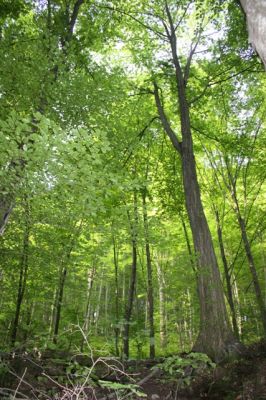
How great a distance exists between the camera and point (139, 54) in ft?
31.4

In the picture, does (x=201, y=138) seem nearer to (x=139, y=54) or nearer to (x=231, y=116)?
(x=231, y=116)

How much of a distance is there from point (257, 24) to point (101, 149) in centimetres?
191

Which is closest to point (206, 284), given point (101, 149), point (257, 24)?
point (101, 149)

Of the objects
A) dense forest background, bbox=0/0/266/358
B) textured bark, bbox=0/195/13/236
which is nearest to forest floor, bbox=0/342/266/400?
dense forest background, bbox=0/0/266/358

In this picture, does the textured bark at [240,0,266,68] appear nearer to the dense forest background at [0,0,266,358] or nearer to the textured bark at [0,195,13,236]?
the dense forest background at [0,0,266,358]

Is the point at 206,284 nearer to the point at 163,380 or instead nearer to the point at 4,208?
the point at 163,380

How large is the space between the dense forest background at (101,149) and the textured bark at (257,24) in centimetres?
171

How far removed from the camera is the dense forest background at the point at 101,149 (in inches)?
133

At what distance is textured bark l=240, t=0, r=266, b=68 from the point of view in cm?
166

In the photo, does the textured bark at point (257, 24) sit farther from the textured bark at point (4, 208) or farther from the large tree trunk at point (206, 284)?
the large tree trunk at point (206, 284)

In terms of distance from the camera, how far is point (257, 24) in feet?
5.70

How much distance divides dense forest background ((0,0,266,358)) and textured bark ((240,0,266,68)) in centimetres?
171

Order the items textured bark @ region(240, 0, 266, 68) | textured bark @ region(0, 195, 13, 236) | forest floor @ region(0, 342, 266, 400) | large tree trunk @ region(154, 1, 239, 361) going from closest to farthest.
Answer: textured bark @ region(240, 0, 266, 68)
textured bark @ region(0, 195, 13, 236)
forest floor @ region(0, 342, 266, 400)
large tree trunk @ region(154, 1, 239, 361)

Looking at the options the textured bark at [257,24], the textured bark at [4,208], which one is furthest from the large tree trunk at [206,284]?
the textured bark at [257,24]
